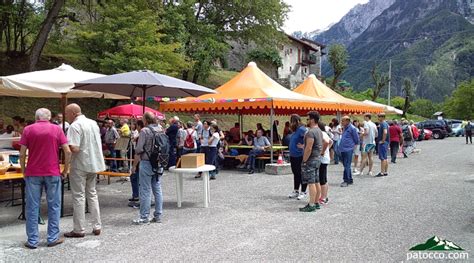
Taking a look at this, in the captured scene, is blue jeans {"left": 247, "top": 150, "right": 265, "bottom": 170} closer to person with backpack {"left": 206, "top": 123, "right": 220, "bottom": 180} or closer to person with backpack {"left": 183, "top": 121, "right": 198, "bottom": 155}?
person with backpack {"left": 206, "top": 123, "right": 220, "bottom": 180}

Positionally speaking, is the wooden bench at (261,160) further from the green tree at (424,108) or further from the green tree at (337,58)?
the green tree at (424,108)

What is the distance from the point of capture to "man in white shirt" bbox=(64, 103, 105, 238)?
18.6 feet

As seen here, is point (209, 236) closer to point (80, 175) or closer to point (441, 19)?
point (80, 175)

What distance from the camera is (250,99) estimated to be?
1341 centimetres

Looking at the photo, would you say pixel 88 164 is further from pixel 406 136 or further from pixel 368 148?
pixel 406 136

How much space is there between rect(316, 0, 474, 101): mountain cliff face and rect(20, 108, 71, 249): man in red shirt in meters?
103

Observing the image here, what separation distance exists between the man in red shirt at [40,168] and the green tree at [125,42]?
1228 cm

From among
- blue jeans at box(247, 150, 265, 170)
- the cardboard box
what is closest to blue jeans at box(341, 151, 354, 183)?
blue jeans at box(247, 150, 265, 170)

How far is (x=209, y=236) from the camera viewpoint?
5.75 meters

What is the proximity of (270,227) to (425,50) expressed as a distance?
542 ft

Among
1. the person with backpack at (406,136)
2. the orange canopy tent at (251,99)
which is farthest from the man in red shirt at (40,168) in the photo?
the person with backpack at (406,136)


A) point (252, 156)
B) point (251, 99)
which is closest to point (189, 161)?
point (252, 156)

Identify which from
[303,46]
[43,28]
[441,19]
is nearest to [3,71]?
[43,28]

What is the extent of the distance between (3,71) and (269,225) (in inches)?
786
